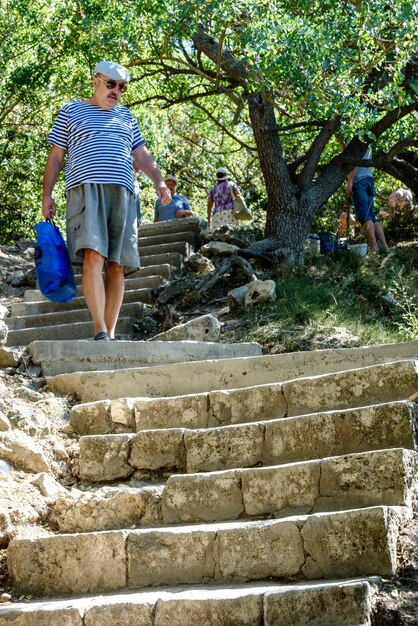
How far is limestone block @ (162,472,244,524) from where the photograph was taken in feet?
14.9

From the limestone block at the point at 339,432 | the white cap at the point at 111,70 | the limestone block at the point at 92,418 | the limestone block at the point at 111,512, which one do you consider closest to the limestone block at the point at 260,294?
the white cap at the point at 111,70

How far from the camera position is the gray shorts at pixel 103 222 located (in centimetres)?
671

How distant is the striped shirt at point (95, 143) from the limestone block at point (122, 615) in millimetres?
3467

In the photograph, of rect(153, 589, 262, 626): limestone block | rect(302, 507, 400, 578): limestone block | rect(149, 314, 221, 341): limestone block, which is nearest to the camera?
rect(153, 589, 262, 626): limestone block

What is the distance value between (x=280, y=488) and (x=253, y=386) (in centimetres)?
111

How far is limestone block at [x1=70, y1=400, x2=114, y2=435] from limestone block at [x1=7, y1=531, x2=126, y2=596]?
43.7 inches

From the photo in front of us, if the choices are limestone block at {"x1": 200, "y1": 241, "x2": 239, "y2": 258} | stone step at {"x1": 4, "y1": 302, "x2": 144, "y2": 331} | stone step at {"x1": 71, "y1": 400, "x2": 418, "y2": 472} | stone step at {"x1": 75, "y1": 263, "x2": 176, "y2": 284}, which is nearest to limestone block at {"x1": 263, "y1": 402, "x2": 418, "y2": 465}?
stone step at {"x1": 71, "y1": 400, "x2": 418, "y2": 472}

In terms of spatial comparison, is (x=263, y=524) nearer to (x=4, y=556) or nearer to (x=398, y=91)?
(x=4, y=556)

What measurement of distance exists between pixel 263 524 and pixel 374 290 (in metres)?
5.33

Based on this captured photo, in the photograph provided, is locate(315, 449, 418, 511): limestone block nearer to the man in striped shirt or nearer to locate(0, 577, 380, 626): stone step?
locate(0, 577, 380, 626): stone step

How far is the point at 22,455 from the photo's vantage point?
5.18 meters

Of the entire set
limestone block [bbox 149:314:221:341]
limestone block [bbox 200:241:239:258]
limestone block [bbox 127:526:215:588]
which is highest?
limestone block [bbox 200:241:239:258]

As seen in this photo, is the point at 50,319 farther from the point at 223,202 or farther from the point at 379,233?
the point at 379,233

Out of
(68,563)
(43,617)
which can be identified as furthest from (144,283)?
(43,617)
